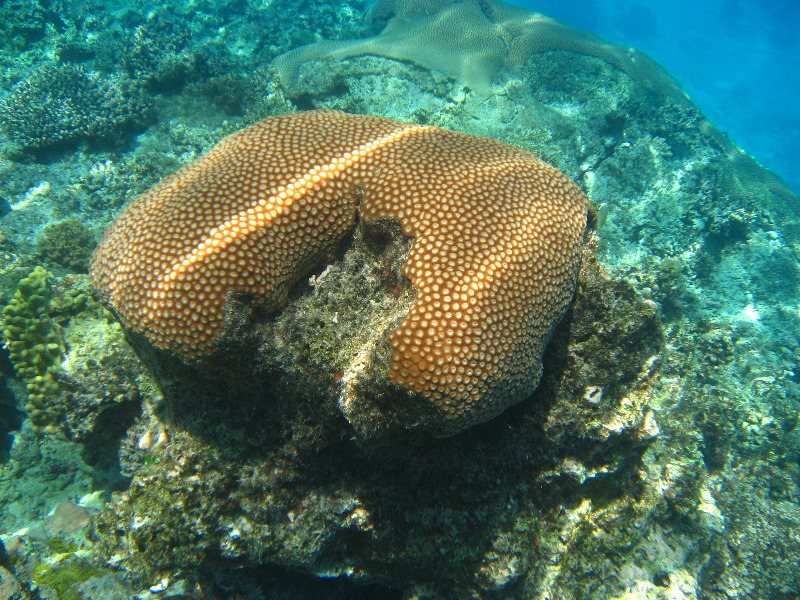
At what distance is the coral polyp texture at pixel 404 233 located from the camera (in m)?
2.69

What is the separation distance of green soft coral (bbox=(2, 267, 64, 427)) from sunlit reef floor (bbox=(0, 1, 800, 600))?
0.28 ft

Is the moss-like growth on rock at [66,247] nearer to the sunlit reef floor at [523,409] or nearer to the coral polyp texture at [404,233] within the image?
the sunlit reef floor at [523,409]

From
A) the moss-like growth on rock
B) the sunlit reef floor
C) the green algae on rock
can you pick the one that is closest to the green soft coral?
the sunlit reef floor

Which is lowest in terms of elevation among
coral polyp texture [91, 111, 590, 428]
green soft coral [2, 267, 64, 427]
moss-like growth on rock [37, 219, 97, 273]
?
green soft coral [2, 267, 64, 427]

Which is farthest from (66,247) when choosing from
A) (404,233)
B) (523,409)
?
(523,409)

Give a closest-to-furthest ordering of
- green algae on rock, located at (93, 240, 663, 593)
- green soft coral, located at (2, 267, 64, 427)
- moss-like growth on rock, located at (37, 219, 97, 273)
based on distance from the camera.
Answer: green algae on rock, located at (93, 240, 663, 593), green soft coral, located at (2, 267, 64, 427), moss-like growth on rock, located at (37, 219, 97, 273)

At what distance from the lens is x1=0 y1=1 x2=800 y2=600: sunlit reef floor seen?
3.92 meters

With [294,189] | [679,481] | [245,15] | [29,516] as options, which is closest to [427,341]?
[294,189]

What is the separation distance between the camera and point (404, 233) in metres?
3.02

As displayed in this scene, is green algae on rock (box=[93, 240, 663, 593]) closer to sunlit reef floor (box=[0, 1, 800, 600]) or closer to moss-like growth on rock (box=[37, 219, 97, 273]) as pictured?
sunlit reef floor (box=[0, 1, 800, 600])

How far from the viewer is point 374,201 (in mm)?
3166

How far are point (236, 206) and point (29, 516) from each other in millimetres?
4799

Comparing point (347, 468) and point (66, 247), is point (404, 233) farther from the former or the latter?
point (66, 247)

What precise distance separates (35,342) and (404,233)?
464 cm
